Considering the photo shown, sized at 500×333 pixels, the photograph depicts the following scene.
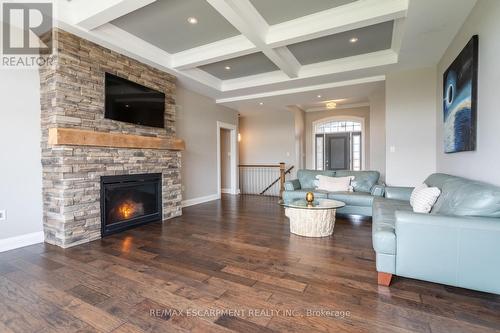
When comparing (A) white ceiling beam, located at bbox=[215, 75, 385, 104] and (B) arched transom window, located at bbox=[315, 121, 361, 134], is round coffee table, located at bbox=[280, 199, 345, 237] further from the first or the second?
(B) arched transom window, located at bbox=[315, 121, 361, 134]

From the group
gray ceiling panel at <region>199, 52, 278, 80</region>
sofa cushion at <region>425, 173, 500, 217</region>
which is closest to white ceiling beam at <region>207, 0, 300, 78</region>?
gray ceiling panel at <region>199, 52, 278, 80</region>

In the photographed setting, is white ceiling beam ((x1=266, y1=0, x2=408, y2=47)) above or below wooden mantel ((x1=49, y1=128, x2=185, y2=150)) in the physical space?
above

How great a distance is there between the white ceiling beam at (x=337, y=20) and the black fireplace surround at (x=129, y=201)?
282 centimetres

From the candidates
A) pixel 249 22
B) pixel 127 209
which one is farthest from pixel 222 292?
pixel 249 22

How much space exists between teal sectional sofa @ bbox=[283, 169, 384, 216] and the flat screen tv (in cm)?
272

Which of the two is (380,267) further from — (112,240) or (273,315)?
(112,240)

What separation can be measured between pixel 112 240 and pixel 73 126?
1.52 m

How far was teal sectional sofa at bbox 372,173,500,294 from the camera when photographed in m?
1.67

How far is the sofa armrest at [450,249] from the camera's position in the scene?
1.66 meters

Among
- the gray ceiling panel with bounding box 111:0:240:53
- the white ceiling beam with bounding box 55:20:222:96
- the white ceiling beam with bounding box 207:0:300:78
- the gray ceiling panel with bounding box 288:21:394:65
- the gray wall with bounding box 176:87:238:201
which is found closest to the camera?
the white ceiling beam with bounding box 207:0:300:78

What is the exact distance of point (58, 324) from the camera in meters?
1.55

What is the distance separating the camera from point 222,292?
1.90 meters

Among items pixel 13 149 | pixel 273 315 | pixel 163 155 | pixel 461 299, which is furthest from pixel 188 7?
pixel 461 299

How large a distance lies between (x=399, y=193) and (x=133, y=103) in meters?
4.30
